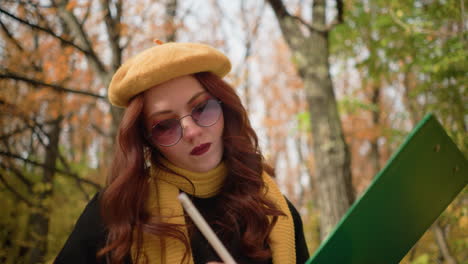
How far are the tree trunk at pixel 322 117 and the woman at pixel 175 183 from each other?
96.1 inches

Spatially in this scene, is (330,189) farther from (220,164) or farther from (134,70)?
(134,70)

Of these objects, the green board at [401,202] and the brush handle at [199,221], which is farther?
the green board at [401,202]

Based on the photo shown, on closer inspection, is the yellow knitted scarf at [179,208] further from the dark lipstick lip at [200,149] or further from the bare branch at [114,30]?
the bare branch at [114,30]

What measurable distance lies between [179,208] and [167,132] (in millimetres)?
330

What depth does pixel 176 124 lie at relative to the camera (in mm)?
1511

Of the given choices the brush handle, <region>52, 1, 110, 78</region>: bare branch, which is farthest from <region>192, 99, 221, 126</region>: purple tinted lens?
<region>52, 1, 110, 78</region>: bare branch

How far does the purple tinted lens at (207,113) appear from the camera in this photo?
5.05ft

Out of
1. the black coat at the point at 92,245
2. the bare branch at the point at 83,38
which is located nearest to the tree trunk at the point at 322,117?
the bare branch at the point at 83,38

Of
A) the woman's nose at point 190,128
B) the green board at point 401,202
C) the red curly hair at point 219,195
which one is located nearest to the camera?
the green board at point 401,202

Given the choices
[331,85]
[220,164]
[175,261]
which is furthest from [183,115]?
[331,85]

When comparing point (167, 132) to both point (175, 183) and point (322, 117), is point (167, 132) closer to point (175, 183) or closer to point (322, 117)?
point (175, 183)

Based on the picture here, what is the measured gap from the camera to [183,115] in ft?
4.99

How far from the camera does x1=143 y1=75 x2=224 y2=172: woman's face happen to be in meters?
1.51

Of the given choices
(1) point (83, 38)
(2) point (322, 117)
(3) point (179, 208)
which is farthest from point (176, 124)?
(2) point (322, 117)
